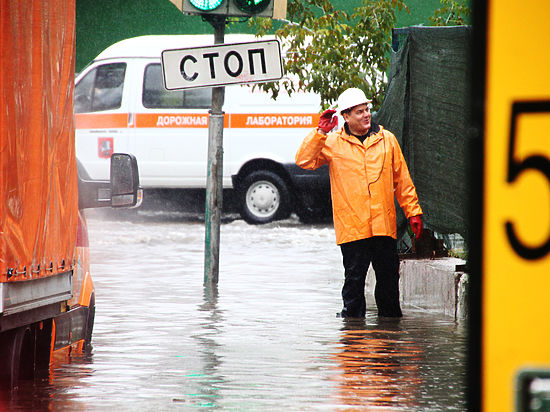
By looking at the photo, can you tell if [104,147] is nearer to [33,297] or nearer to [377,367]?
[377,367]

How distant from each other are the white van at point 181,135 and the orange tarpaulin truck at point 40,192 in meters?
12.0

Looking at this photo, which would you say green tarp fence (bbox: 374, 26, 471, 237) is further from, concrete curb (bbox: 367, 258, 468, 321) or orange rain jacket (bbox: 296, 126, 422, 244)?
orange rain jacket (bbox: 296, 126, 422, 244)

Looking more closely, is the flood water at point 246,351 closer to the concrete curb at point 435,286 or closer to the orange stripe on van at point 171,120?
the concrete curb at point 435,286

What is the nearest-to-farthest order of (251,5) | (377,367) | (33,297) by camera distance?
(33,297) < (377,367) < (251,5)

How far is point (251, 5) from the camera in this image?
9.58 m

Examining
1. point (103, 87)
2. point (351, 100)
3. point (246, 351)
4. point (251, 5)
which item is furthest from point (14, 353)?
point (103, 87)

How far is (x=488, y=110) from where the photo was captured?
4.10 ft

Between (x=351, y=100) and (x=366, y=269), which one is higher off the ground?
(x=351, y=100)

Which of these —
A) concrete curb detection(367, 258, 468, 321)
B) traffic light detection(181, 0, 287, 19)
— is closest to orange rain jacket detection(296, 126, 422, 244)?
concrete curb detection(367, 258, 468, 321)

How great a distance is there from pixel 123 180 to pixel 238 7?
4.05m

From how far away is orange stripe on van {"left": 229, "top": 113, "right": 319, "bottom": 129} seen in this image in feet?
58.5

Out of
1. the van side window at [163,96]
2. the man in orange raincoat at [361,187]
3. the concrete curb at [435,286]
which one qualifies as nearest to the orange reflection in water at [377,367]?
the man in orange raincoat at [361,187]

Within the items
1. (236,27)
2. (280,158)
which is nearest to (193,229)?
(280,158)

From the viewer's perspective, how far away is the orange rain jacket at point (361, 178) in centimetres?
822
